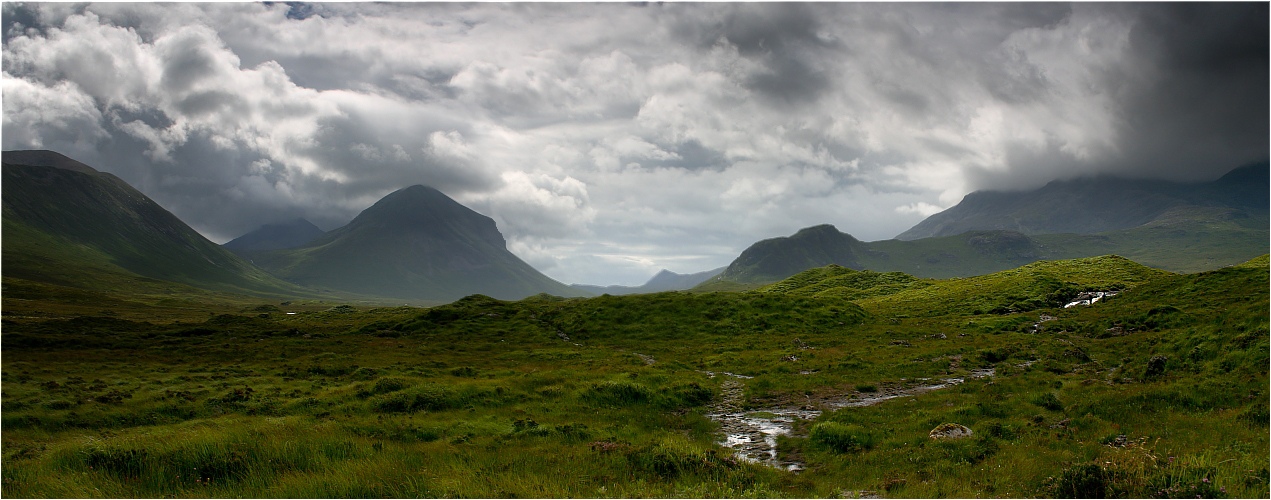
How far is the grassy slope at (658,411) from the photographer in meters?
15.1

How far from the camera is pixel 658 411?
28031mm

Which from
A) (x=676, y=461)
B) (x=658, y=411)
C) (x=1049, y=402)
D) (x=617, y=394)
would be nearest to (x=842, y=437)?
(x=676, y=461)

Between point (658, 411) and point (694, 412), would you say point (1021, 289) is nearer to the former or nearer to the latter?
point (694, 412)

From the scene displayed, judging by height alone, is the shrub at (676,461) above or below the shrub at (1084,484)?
below

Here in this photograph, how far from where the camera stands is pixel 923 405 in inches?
1027

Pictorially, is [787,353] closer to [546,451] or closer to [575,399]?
[575,399]

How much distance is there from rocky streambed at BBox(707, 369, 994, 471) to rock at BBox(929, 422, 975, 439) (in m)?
5.73

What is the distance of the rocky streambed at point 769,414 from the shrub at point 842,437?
1.81m

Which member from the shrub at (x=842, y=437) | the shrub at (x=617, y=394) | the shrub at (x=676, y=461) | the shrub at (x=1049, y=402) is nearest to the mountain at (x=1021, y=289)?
the shrub at (x=1049, y=402)

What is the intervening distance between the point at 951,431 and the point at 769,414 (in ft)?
27.9

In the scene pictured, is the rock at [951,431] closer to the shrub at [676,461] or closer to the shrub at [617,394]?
the shrub at [676,461]

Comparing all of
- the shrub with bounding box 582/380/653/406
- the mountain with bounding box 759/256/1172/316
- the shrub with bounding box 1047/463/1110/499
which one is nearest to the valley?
the shrub with bounding box 1047/463/1110/499

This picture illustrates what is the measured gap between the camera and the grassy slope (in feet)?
49.6

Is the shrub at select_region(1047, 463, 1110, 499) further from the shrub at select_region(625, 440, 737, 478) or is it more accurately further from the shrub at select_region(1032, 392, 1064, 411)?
the shrub at select_region(1032, 392, 1064, 411)
